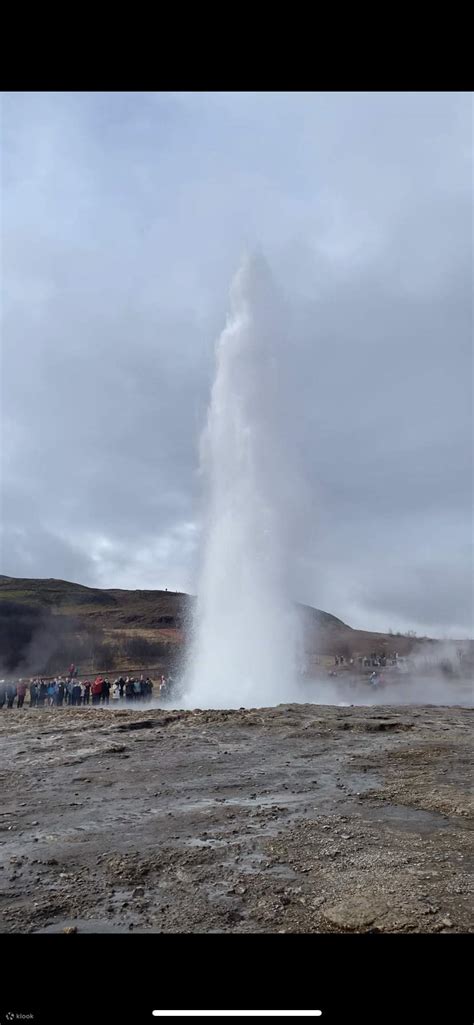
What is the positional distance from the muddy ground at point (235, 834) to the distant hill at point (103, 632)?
14.2 metres

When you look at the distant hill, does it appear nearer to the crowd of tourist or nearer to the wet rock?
the crowd of tourist

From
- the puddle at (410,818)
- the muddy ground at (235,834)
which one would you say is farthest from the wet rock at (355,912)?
the puddle at (410,818)

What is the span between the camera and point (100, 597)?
10150cm

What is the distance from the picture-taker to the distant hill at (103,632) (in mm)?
57656

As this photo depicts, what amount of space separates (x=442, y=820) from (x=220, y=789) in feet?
9.94

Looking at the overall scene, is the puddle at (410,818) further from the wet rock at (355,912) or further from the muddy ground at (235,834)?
the wet rock at (355,912)

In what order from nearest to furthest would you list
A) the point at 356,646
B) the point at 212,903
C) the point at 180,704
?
1. the point at 212,903
2. the point at 180,704
3. the point at 356,646

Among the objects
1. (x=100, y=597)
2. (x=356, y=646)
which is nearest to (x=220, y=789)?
(x=356, y=646)

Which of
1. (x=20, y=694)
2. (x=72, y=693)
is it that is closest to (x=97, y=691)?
(x=72, y=693)

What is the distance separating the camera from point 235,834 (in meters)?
6.43

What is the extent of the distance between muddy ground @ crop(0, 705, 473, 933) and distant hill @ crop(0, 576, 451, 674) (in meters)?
14.2
